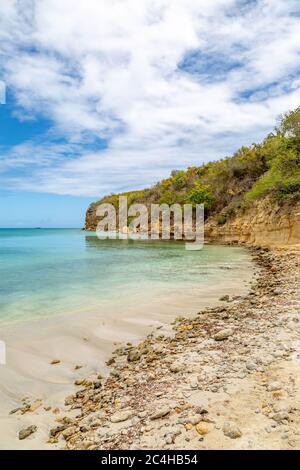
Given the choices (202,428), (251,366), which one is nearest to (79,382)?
(202,428)

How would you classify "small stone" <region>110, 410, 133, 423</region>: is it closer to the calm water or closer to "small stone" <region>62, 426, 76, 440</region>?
"small stone" <region>62, 426, 76, 440</region>

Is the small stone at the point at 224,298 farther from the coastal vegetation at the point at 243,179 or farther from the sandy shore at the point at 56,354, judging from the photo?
the coastal vegetation at the point at 243,179

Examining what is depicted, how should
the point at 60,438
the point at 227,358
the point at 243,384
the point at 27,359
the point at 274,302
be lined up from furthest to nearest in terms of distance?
the point at 274,302
the point at 27,359
the point at 227,358
the point at 243,384
the point at 60,438

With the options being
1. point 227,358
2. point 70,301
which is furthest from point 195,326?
point 70,301

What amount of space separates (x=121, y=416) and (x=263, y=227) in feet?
81.2

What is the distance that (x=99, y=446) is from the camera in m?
2.96

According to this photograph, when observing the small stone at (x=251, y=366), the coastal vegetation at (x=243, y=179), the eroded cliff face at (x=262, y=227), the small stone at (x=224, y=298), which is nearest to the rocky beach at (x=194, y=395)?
the small stone at (x=251, y=366)

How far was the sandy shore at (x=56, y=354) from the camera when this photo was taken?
12.4ft

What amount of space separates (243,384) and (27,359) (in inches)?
150

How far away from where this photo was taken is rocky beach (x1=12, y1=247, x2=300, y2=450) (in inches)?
115

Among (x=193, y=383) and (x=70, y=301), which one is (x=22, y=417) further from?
(x=70, y=301)

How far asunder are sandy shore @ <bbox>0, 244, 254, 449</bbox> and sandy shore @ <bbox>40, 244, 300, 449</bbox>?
0.60 feet

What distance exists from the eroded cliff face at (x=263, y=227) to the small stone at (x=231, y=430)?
19.3 m

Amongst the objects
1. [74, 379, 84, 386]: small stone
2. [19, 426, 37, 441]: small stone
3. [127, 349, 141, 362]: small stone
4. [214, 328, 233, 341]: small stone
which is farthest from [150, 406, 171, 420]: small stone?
[214, 328, 233, 341]: small stone
